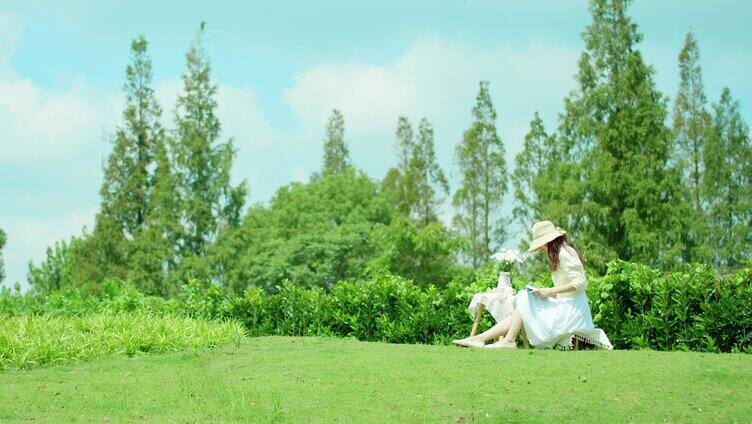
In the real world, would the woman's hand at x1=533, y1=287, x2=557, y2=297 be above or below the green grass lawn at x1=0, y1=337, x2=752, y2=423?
above

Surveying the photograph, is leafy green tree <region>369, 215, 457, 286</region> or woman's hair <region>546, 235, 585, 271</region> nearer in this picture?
woman's hair <region>546, 235, 585, 271</region>

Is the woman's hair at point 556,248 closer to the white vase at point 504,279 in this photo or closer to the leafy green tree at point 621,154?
the white vase at point 504,279

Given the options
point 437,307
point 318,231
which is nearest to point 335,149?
point 318,231

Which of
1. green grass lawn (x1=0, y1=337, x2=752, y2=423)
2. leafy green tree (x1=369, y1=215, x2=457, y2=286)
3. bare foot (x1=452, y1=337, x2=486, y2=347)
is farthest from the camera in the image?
leafy green tree (x1=369, y1=215, x2=457, y2=286)

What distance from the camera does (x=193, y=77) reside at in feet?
123

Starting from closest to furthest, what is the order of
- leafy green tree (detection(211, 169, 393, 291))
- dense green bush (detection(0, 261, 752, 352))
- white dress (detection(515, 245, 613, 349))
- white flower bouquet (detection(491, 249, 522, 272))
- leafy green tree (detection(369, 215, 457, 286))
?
white dress (detection(515, 245, 613, 349)) → dense green bush (detection(0, 261, 752, 352)) → white flower bouquet (detection(491, 249, 522, 272)) → leafy green tree (detection(369, 215, 457, 286)) → leafy green tree (detection(211, 169, 393, 291))

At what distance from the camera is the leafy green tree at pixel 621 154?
28.2 metres

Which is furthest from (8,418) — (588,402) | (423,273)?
(423,273)

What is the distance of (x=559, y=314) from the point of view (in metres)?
11.3

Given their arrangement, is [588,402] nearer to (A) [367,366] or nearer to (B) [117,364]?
(A) [367,366]

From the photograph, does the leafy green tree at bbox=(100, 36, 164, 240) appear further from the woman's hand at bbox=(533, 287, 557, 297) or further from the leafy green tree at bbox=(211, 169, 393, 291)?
the woman's hand at bbox=(533, 287, 557, 297)

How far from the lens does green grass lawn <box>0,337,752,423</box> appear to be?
25.9 feet

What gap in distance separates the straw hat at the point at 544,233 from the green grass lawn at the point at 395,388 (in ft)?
4.53

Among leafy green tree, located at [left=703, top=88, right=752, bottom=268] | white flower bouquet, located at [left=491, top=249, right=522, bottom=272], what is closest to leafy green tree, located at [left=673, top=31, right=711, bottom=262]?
leafy green tree, located at [left=703, top=88, right=752, bottom=268]
